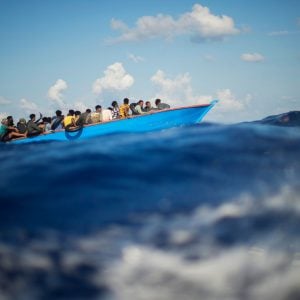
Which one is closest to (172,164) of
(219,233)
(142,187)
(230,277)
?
(142,187)

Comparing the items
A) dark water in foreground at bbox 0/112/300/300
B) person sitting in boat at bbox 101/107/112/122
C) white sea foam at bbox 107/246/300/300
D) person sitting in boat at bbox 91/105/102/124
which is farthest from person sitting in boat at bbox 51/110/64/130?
white sea foam at bbox 107/246/300/300

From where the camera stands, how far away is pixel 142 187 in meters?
5.09

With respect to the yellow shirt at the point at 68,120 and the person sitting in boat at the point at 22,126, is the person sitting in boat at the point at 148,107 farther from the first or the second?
the person sitting in boat at the point at 22,126

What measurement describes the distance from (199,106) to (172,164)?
1384cm

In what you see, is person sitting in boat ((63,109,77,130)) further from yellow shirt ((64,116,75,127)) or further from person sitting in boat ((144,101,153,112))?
person sitting in boat ((144,101,153,112))

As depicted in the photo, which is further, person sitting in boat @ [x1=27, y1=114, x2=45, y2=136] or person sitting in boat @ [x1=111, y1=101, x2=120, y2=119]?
person sitting in boat @ [x1=111, y1=101, x2=120, y2=119]

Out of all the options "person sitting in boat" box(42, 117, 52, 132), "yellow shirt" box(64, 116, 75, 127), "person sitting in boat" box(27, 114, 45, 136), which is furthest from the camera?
"person sitting in boat" box(42, 117, 52, 132)

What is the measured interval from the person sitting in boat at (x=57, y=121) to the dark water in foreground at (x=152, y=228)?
13265 mm

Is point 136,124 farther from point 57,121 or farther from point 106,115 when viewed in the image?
point 57,121

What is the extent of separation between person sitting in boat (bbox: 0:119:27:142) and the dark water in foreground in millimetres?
12536

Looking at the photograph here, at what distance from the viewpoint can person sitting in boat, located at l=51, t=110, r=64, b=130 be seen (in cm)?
1862

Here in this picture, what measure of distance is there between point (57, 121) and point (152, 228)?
50.3ft

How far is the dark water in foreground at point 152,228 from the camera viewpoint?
4336 mm

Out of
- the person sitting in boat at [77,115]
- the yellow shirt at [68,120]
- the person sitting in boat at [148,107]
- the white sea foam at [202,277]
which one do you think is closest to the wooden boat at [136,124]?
the yellow shirt at [68,120]
